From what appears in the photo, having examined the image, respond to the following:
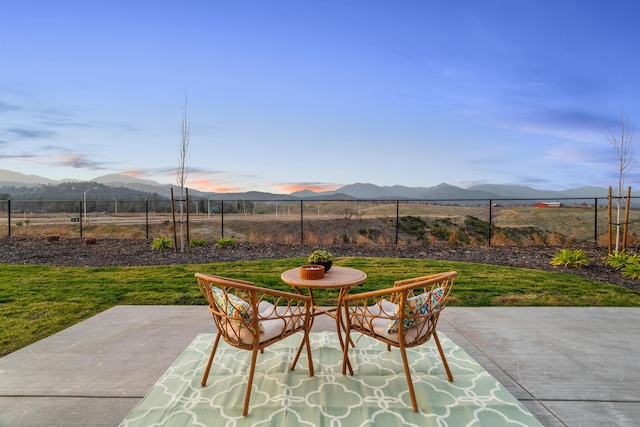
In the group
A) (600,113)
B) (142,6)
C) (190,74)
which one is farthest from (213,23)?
(600,113)

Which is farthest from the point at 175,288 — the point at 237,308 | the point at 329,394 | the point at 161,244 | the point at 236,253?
the point at 161,244

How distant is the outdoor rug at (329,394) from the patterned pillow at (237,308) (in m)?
0.47

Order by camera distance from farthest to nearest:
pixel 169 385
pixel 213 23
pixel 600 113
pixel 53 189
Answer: pixel 53 189 → pixel 600 113 → pixel 213 23 → pixel 169 385

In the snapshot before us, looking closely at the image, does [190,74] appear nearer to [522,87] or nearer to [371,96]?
[371,96]

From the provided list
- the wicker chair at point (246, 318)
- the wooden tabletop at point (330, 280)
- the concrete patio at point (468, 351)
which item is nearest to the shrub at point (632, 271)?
the concrete patio at point (468, 351)

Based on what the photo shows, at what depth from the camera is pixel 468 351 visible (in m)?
2.92

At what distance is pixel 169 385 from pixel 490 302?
3.97 metres

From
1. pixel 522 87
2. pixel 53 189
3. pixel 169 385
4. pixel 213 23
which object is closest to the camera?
Answer: pixel 169 385

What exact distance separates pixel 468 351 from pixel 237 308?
6.71 feet

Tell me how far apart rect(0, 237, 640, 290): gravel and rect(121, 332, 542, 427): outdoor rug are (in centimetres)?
541

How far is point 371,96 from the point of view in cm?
950

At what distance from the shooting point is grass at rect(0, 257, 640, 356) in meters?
3.97

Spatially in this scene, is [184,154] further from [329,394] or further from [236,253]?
[329,394]

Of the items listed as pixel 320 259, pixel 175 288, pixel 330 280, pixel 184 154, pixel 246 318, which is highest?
pixel 184 154
